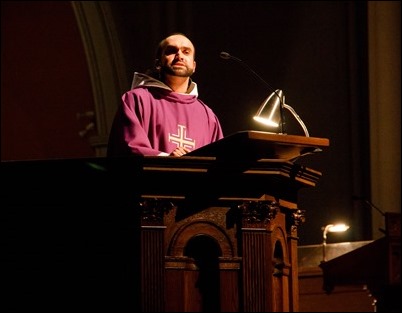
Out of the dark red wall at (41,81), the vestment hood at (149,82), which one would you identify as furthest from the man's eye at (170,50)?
→ the dark red wall at (41,81)

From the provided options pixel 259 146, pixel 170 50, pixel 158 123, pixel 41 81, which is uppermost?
pixel 41 81

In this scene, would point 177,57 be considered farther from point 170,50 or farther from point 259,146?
point 259,146

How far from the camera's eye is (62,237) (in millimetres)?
3357

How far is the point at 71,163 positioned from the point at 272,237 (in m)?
0.70

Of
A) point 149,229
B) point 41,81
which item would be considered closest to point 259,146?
point 149,229

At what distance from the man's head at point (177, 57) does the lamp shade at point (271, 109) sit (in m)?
0.32

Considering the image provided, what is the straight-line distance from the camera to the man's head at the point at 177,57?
402cm

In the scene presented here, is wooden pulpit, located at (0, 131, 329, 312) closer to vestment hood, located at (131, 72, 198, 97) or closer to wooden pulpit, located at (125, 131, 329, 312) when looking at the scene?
wooden pulpit, located at (125, 131, 329, 312)

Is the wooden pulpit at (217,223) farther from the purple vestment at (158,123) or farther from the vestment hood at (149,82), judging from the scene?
the vestment hood at (149,82)

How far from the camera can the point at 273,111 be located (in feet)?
13.2

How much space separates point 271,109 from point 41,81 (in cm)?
627

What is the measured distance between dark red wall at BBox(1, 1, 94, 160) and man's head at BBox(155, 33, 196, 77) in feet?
19.3

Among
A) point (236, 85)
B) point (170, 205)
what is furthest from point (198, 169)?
point (236, 85)

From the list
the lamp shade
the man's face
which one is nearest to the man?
the man's face
